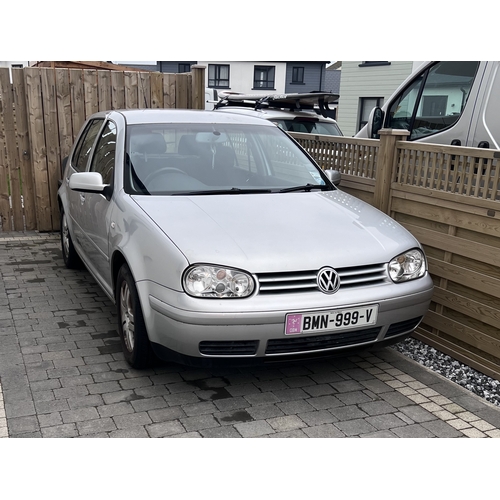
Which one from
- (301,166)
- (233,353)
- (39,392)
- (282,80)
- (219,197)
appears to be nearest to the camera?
(233,353)

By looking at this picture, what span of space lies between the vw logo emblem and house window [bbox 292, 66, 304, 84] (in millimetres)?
46011

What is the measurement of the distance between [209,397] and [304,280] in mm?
1022

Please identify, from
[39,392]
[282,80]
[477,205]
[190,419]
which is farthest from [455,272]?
[282,80]

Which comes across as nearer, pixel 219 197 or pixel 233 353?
pixel 233 353

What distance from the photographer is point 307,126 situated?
36.1 feet

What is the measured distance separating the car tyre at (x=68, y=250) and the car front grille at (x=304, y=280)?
3528mm

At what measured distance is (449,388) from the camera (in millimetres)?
4172

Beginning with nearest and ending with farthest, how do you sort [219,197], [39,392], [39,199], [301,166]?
[39,392]
[219,197]
[301,166]
[39,199]

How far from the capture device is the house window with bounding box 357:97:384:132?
80.6ft

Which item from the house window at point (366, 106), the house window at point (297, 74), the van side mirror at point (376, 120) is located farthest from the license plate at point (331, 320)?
the house window at point (297, 74)

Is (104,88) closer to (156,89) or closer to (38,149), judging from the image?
(156,89)

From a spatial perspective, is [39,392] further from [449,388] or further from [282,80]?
[282,80]
